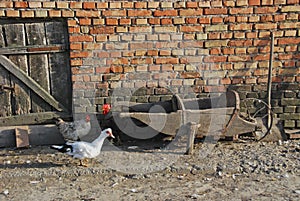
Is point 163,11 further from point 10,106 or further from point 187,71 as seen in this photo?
point 10,106

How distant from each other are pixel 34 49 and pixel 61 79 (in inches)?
22.6

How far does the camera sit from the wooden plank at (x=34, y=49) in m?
4.69

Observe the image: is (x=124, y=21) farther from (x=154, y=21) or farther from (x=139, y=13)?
(x=154, y=21)

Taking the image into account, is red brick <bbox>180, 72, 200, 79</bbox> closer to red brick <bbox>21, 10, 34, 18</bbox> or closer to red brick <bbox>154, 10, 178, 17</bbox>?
red brick <bbox>154, 10, 178, 17</bbox>

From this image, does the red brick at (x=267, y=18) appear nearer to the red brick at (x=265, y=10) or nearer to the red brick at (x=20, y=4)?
the red brick at (x=265, y=10)

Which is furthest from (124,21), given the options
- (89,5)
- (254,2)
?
(254,2)

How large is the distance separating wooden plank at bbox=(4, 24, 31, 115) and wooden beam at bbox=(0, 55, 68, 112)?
6 cm

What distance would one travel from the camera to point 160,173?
13.5 ft

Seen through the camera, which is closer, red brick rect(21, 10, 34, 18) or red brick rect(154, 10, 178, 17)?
red brick rect(21, 10, 34, 18)

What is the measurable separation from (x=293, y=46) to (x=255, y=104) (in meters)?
1.03

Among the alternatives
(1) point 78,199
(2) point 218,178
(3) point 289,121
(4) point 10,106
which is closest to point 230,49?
(3) point 289,121

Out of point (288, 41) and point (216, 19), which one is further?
point (288, 41)

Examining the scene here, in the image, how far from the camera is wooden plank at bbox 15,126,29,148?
15.6ft

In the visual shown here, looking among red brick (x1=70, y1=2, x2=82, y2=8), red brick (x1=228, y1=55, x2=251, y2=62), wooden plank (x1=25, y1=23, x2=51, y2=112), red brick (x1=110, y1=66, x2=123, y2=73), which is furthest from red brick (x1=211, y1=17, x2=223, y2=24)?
wooden plank (x1=25, y1=23, x2=51, y2=112)
